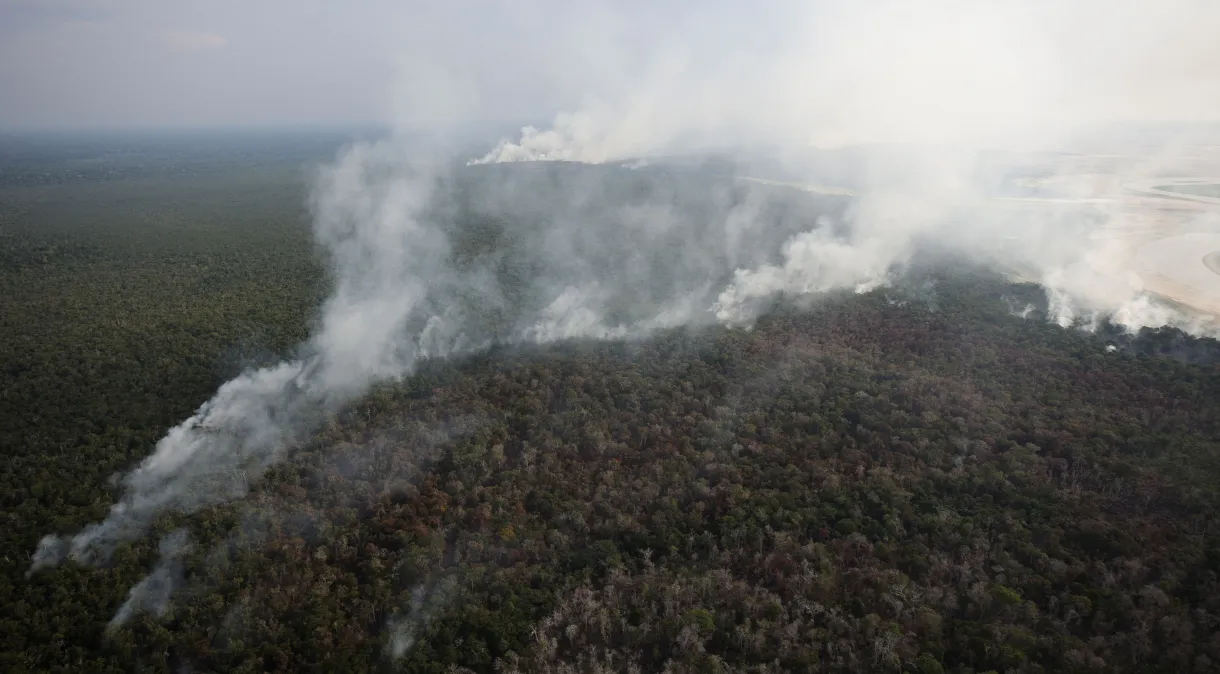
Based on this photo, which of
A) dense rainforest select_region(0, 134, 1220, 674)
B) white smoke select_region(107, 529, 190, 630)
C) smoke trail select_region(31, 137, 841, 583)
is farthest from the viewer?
smoke trail select_region(31, 137, 841, 583)

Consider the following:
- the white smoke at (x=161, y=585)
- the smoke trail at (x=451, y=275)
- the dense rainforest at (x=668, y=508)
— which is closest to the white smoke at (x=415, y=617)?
the dense rainforest at (x=668, y=508)

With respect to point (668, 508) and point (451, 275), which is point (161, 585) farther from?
point (451, 275)

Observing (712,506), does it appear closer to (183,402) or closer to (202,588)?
(202,588)

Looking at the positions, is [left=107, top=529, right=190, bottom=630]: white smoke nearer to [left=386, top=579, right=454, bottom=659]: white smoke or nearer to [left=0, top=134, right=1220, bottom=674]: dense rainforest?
[left=0, top=134, right=1220, bottom=674]: dense rainforest

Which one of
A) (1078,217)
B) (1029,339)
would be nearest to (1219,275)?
(1078,217)

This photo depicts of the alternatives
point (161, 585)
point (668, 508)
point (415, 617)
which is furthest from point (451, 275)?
point (415, 617)

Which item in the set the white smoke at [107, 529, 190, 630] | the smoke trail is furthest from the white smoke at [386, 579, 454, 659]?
the smoke trail

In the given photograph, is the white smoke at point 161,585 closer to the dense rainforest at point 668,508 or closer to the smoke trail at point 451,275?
the dense rainforest at point 668,508

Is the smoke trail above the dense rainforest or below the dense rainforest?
above

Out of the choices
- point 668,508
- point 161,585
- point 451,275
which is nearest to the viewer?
point 161,585
